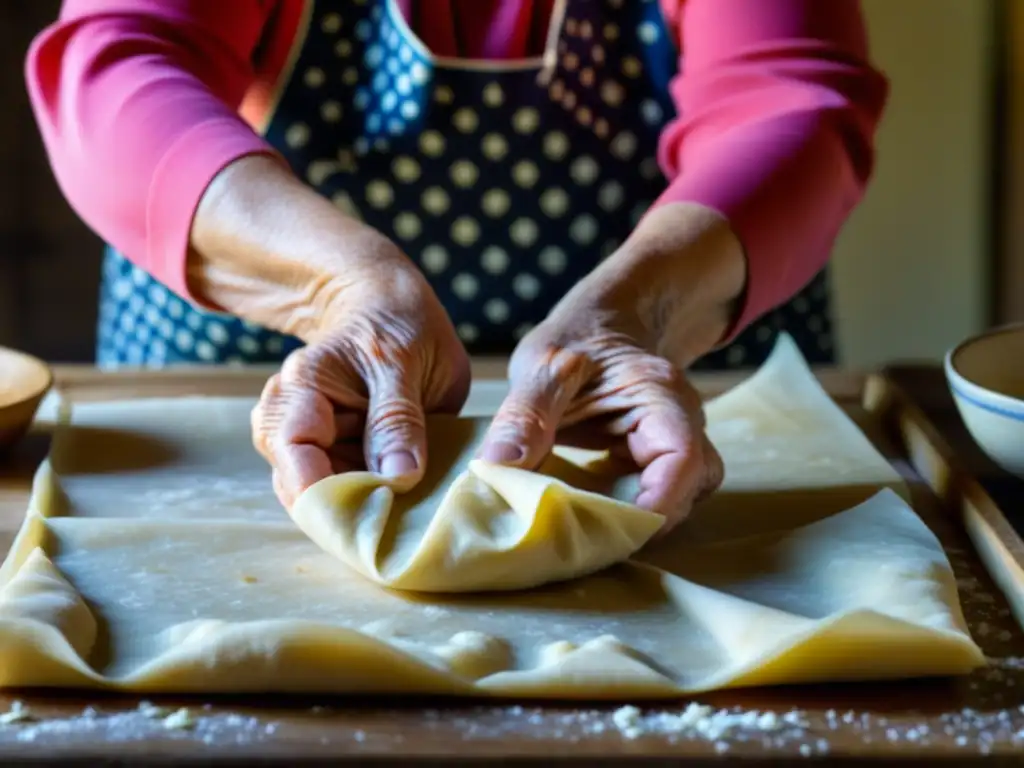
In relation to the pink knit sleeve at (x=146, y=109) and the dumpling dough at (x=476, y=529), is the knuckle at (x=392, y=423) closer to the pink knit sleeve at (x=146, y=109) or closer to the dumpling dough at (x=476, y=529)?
the dumpling dough at (x=476, y=529)

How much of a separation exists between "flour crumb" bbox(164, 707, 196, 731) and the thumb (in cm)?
Answer: 23

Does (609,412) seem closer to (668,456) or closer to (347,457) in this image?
(668,456)

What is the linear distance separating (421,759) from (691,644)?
0.57 ft

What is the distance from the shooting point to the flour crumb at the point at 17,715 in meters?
0.55

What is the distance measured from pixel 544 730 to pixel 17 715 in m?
0.23

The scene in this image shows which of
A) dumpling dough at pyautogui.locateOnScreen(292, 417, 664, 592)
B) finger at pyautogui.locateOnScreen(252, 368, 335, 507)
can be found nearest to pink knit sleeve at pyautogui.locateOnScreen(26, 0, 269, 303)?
finger at pyautogui.locateOnScreen(252, 368, 335, 507)

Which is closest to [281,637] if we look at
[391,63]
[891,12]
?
[391,63]

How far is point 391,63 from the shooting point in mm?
1185

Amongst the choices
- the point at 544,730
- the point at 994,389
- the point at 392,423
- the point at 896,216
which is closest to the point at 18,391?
the point at 392,423

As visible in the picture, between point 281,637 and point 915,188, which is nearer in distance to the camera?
point 281,637

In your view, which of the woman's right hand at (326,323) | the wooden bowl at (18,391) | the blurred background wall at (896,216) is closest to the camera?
the woman's right hand at (326,323)

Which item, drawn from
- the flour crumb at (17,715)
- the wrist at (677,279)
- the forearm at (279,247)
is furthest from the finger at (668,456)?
the flour crumb at (17,715)

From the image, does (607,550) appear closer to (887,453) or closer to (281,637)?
(281,637)

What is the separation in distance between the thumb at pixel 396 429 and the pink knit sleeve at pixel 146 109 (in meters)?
0.28
